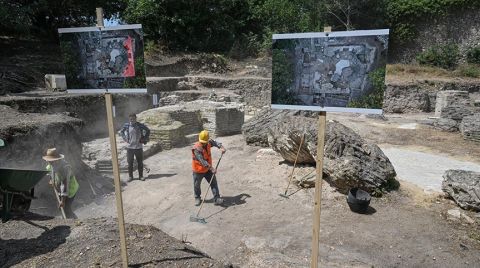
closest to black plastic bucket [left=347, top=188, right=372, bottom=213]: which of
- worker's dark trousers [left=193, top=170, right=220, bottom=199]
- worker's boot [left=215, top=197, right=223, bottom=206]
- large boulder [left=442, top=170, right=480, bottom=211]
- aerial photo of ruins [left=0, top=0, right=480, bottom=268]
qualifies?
aerial photo of ruins [left=0, top=0, right=480, bottom=268]

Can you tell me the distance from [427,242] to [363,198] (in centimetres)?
134

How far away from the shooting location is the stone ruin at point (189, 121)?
1162 centimetres

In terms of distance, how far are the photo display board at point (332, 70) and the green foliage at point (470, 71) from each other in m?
21.5

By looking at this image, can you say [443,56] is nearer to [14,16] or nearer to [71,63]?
[14,16]

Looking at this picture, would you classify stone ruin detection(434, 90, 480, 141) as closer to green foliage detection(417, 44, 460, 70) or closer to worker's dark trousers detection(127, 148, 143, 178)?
green foliage detection(417, 44, 460, 70)

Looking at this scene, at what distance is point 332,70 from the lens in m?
3.48

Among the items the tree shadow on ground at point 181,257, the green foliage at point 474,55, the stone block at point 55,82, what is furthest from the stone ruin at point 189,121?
the green foliage at point 474,55

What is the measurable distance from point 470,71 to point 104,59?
22.9 metres

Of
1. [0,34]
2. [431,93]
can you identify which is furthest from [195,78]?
[431,93]

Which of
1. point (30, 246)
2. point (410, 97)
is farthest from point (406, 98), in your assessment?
point (30, 246)

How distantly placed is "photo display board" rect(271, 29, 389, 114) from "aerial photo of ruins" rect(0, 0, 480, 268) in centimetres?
1

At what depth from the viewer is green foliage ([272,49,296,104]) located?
3.69m

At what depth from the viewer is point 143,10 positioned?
22156 mm

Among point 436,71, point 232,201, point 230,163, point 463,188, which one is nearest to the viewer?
point 463,188
